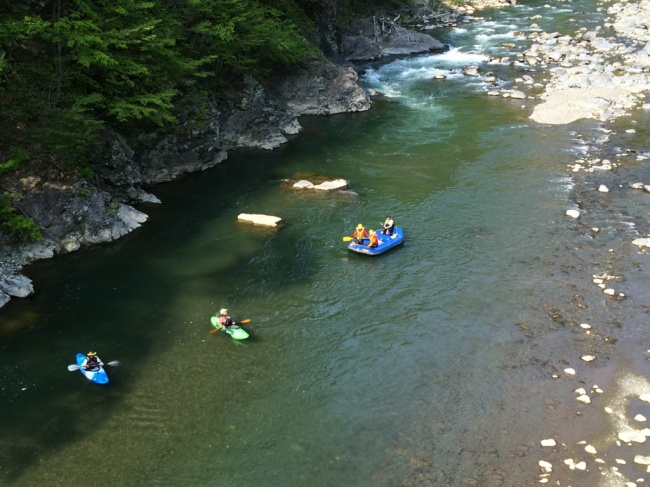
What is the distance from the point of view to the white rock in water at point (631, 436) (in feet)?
51.7

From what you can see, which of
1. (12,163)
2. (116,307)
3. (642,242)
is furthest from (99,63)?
(642,242)

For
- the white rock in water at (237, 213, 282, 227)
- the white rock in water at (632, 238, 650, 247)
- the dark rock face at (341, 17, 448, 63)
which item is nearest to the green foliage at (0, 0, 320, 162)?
the white rock in water at (237, 213, 282, 227)

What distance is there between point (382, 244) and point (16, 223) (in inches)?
611

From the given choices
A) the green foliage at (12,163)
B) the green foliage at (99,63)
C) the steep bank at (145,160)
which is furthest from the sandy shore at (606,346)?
the green foliage at (12,163)

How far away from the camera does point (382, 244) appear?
25.3 metres

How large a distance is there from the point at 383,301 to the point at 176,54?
64.0 ft

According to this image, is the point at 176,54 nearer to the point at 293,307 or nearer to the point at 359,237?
the point at 359,237

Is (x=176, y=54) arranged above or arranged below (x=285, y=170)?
above

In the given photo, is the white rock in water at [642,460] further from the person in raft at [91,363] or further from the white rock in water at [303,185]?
the white rock in water at [303,185]

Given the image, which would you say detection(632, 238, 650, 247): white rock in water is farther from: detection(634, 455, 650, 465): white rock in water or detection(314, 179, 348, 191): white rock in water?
detection(314, 179, 348, 191): white rock in water

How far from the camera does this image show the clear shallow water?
52.5 ft

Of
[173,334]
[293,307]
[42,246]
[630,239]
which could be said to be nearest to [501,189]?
[630,239]

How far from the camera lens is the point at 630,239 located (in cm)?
2536

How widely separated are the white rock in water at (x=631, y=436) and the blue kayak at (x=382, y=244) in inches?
469
